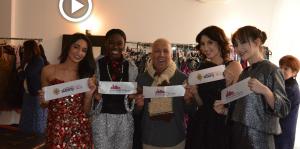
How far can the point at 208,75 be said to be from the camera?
2383mm

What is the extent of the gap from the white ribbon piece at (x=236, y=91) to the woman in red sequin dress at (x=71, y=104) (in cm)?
98

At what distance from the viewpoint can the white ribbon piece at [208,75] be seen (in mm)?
2350

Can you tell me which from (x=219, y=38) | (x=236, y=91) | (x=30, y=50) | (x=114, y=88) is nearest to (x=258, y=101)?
(x=236, y=91)

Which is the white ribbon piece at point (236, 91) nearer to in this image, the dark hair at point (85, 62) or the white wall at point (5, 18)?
the dark hair at point (85, 62)

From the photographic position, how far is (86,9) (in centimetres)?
573

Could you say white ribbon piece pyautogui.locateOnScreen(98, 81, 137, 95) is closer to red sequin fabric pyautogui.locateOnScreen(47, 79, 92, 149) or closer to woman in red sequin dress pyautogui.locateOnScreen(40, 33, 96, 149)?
woman in red sequin dress pyautogui.locateOnScreen(40, 33, 96, 149)

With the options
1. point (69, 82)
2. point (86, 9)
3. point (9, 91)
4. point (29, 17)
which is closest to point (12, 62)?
point (9, 91)

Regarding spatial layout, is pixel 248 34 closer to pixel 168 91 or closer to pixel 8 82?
pixel 168 91

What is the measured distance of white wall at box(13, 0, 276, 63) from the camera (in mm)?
5777

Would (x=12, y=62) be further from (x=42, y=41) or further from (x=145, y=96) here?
(x=145, y=96)
